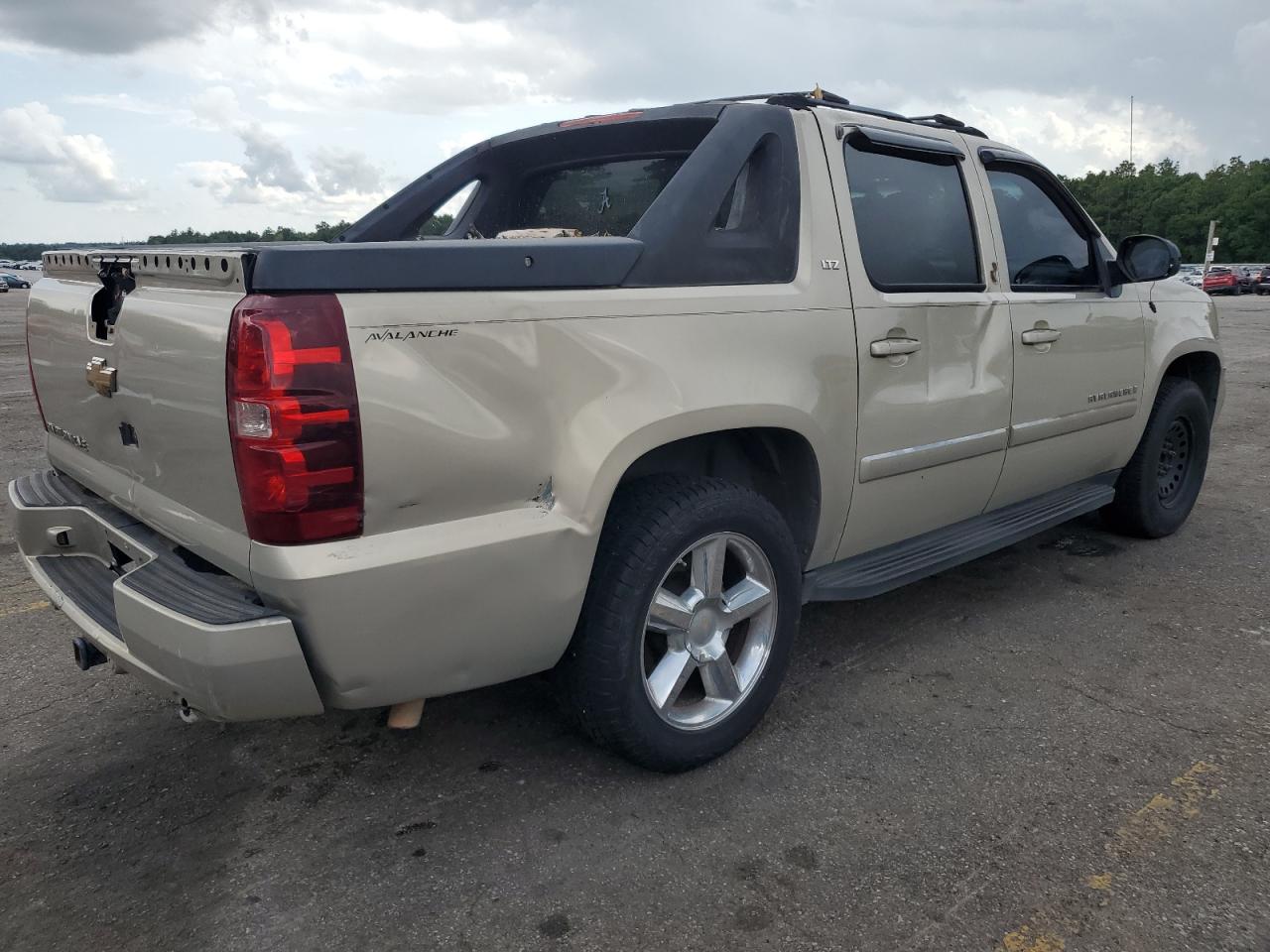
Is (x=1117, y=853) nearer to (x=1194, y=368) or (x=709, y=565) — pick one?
(x=709, y=565)

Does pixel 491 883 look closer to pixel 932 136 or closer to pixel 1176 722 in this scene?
pixel 1176 722

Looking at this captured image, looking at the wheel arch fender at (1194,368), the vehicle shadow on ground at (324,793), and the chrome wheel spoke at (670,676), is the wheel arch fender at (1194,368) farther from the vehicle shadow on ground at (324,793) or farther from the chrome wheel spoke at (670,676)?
the chrome wheel spoke at (670,676)

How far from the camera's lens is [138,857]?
2363 mm

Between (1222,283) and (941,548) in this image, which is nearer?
(941,548)

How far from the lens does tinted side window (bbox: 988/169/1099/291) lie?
12.3ft

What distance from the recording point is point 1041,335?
367cm

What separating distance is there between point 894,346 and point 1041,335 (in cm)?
93

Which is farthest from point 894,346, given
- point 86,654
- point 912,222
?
point 86,654

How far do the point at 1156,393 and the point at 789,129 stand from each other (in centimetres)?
265

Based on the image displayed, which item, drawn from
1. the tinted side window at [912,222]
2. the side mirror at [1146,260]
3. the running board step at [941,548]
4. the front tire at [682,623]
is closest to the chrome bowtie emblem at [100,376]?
the front tire at [682,623]

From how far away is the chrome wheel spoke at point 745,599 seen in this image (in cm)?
276

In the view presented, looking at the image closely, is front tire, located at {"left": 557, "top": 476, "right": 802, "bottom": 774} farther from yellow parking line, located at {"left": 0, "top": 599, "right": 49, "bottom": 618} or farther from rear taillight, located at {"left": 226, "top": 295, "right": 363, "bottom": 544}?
yellow parking line, located at {"left": 0, "top": 599, "right": 49, "bottom": 618}

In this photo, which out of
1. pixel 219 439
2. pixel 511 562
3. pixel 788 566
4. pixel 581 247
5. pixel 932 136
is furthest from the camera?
pixel 932 136

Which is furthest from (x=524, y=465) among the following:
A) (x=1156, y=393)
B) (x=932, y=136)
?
(x=1156, y=393)
